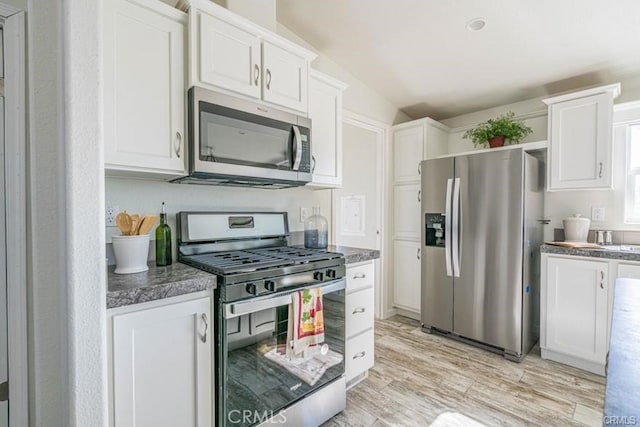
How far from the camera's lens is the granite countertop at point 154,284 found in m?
1.10

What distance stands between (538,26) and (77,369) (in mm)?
3351

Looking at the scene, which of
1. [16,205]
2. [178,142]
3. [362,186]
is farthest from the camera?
[362,186]

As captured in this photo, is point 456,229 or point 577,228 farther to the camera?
point 456,229

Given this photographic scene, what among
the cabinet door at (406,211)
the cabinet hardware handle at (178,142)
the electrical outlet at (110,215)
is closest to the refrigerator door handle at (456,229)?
the cabinet door at (406,211)

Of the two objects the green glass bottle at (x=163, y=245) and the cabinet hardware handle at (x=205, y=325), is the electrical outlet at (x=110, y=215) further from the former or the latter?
the cabinet hardware handle at (x=205, y=325)

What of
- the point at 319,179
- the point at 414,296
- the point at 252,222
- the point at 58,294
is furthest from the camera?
the point at 414,296

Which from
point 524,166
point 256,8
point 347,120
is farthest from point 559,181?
point 256,8

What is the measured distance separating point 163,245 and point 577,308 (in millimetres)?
3074

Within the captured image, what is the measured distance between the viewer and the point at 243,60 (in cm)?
176

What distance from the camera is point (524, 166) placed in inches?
98.0

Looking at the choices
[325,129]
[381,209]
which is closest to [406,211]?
[381,209]

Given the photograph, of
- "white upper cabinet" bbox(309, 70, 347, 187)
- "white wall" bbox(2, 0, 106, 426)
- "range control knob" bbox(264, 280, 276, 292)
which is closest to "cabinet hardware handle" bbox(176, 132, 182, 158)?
"white wall" bbox(2, 0, 106, 426)

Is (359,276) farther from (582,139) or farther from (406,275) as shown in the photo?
(582,139)

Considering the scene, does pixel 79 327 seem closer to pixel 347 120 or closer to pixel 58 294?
pixel 58 294
